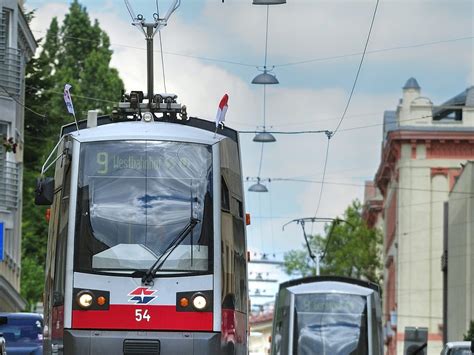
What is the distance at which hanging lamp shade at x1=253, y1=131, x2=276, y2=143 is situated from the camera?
51.7 metres

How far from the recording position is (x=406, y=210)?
92.0 m

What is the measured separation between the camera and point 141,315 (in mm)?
24172

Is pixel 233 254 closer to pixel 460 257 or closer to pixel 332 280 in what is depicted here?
pixel 332 280

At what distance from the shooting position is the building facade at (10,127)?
2103 inches

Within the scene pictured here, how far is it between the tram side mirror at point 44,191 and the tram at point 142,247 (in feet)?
0.07

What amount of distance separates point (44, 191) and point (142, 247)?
5.92 ft

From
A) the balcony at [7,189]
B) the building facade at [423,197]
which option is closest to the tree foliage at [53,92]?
the building facade at [423,197]

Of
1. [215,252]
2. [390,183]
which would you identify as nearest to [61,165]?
[215,252]

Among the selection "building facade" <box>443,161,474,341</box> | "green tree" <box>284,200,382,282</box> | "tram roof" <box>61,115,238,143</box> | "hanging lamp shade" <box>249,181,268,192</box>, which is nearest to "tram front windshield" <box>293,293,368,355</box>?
"tram roof" <box>61,115,238,143</box>

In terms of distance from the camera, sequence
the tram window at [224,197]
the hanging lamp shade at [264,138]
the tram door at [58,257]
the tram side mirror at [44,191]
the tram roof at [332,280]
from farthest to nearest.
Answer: the hanging lamp shade at [264,138], the tram roof at [332,280], the tram side mirror at [44,191], the tram window at [224,197], the tram door at [58,257]

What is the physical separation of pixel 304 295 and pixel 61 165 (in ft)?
50.9

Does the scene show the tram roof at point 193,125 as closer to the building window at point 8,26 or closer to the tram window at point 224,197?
the tram window at point 224,197

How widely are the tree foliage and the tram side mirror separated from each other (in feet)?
154

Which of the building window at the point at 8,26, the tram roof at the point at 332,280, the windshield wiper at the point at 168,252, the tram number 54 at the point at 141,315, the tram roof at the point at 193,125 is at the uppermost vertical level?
the building window at the point at 8,26
